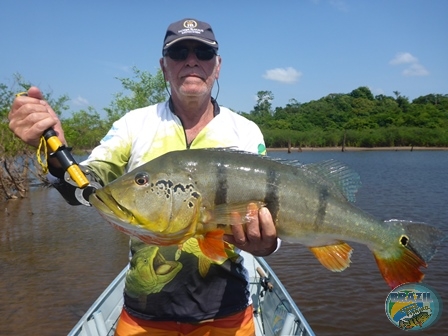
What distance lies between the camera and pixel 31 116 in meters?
2.60

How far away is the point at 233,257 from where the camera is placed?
3.15m

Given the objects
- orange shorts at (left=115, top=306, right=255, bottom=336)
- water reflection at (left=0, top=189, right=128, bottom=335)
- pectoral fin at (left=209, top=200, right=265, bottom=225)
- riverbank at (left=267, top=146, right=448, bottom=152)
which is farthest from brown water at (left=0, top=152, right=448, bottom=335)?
riverbank at (left=267, top=146, right=448, bottom=152)

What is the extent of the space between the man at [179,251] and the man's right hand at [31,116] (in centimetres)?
22

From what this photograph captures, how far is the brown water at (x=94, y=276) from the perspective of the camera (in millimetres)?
9102

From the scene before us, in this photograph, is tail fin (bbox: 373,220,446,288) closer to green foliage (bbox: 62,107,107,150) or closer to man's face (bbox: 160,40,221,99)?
man's face (bbox: 160,40,221,99)

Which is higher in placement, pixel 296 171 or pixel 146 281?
pixel 296 171

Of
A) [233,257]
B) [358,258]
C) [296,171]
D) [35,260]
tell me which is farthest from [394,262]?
[35,260]

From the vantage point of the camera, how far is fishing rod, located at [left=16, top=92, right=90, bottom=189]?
2682 millimetres

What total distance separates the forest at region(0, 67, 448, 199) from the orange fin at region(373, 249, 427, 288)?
1393 cm

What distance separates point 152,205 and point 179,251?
26.7 inches

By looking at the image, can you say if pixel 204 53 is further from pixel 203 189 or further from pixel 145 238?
pixel 145 238

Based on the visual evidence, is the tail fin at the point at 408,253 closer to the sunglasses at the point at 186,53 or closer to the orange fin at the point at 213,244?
the orange fin at the point at 213,244

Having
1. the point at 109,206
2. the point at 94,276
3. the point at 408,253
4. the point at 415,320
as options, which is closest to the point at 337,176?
the point at 408,253

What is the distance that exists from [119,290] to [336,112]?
10341 cm
